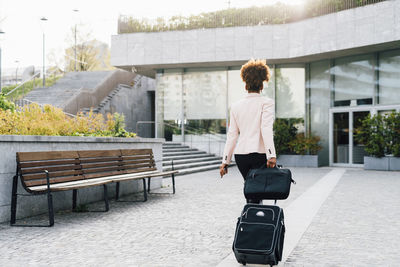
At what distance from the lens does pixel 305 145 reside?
1905 centimetres

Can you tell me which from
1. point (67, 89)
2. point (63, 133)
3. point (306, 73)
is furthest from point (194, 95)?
point (63, 133)

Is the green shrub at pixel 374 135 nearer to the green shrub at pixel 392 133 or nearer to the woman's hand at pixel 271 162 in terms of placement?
the green shrub at pixel 392 133

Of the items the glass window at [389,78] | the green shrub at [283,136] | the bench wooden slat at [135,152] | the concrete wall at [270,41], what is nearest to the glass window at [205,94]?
the concrete wall at [270,41]

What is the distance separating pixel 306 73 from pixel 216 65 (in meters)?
4.72

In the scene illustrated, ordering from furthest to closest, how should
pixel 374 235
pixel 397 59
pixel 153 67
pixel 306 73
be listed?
pixel 153 67
pixel 306 73
pixel 397 59
pixel 374 235

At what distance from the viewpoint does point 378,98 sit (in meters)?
18.5

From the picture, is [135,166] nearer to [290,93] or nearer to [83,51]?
[290,93]

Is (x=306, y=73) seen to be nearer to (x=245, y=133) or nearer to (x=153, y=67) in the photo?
(x=153, y=67)

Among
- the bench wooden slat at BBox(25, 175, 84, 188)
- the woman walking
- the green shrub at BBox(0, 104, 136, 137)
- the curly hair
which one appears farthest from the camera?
the green shrub at BBox(0, 104, 136, 137)

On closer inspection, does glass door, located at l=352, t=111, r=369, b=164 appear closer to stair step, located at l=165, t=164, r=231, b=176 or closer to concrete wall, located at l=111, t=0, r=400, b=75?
concrete wall, located at l=111, t=0, r=400, b=75

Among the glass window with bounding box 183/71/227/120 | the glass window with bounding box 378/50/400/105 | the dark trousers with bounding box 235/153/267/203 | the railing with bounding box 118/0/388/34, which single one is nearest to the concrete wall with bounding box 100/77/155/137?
the railing with bounding box 118/0/388/34

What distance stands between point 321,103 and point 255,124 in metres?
17.6

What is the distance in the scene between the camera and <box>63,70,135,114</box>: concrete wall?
22266 mm

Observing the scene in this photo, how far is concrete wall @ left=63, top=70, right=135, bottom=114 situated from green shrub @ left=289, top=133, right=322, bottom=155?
1153cm
